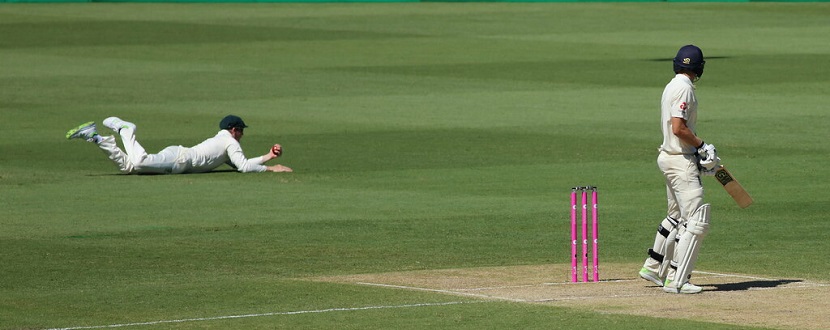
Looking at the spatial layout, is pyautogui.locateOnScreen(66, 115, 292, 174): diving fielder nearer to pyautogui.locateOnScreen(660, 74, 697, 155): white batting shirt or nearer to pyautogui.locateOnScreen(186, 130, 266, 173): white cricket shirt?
pyautogui.locateOnScreen(186, 130, 266, 173): white cricket shirt

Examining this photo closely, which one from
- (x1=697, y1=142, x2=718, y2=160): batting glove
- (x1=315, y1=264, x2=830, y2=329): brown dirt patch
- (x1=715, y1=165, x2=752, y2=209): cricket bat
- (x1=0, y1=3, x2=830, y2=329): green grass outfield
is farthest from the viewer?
(x1=0, y1=3, x2=830, y2=329): green grass outfield

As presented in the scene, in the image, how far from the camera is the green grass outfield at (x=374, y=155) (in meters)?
13.1

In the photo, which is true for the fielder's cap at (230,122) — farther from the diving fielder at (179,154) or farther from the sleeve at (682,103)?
the sleeve at (682,103)

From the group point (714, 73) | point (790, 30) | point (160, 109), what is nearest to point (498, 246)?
point (160, 109)

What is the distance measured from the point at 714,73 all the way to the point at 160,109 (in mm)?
11237

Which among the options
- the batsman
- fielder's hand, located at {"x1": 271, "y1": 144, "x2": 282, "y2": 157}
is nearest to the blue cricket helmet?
the batsman

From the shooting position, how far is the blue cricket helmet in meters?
12.4

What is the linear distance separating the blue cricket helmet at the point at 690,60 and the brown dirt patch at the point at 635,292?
163cm

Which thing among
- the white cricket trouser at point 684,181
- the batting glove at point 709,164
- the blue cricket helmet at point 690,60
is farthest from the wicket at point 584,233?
the blue cricket helmet at point 690,60

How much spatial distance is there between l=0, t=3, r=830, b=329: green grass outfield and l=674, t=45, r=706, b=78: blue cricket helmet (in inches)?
79.1

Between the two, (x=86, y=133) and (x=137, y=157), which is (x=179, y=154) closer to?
(x=137, y=157)

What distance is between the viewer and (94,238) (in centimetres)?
1611

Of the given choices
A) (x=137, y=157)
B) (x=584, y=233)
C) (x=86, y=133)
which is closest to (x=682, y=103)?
(x=584, y=233)

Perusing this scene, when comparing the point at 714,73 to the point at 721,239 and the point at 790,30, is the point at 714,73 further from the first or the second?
the point at 721,239
